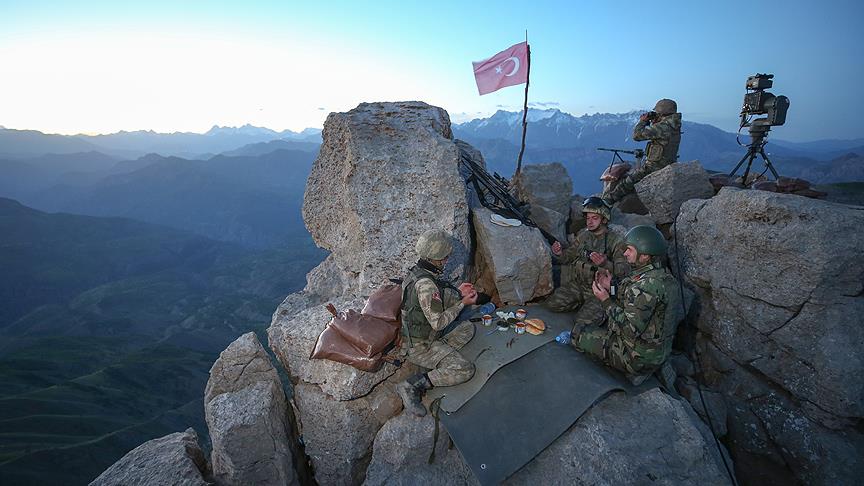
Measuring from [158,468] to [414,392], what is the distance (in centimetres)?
432

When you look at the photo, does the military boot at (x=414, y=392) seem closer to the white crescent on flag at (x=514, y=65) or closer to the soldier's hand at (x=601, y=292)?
the soldier's hand at (x=601, y=292)

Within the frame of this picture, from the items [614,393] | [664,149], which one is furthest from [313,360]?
[664,149]

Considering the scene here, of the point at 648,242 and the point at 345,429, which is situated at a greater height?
the point at 648,242

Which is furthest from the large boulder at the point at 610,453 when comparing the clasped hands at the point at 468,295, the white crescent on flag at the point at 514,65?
the white crescent on flag at the point at 514,65

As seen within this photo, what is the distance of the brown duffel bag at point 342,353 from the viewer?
6.29m

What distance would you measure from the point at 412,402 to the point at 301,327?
286 cm

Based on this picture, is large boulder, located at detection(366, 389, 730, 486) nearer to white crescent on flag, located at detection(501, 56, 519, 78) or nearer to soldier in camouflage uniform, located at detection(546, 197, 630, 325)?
soldier in camouflage uniform, located at detection(546, 197, 630, 325)

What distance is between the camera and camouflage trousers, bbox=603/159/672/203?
1129 cm

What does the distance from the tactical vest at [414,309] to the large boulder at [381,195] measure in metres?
2.09

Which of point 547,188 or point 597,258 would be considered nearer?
point 597,258

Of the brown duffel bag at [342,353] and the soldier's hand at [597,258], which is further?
the soldier's hand at [597,258]


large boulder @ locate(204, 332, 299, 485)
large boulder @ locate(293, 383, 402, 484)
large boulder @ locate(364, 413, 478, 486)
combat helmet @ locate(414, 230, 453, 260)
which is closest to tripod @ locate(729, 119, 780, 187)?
combat helmet @ locate(414, 230, 453, 260)

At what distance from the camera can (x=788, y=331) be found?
6441mm

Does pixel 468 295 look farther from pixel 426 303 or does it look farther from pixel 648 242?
pixel 648 242
